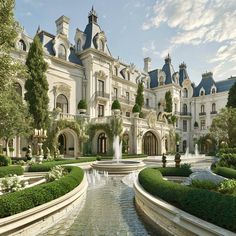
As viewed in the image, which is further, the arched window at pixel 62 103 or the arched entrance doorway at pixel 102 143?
the arched entrance doorway at pixel 102 143

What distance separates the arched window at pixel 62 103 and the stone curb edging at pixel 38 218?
23.7 m

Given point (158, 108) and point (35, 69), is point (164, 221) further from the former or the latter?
point (158, 108)

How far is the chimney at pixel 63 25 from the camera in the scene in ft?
113

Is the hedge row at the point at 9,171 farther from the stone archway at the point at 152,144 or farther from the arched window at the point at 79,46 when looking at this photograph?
the stone archway at the point at 152,144

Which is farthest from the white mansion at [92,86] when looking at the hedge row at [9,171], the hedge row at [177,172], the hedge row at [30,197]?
the hedge row at [30,197]

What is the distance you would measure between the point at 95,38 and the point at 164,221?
31.9 m

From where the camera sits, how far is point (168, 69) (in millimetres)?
55375

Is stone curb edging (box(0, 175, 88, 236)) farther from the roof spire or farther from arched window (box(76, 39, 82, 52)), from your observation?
the roof spire

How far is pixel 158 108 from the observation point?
5262cm

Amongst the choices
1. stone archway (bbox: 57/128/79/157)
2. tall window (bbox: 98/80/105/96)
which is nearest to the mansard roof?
tall window (bbox: 98/80/105/96)

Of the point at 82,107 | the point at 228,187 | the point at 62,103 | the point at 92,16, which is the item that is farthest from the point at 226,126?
the point at 228,187

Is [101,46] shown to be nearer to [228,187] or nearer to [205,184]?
[205,184]

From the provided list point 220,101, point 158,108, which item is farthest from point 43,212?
point 220,101

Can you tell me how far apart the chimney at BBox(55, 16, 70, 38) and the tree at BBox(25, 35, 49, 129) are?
10878 mm
